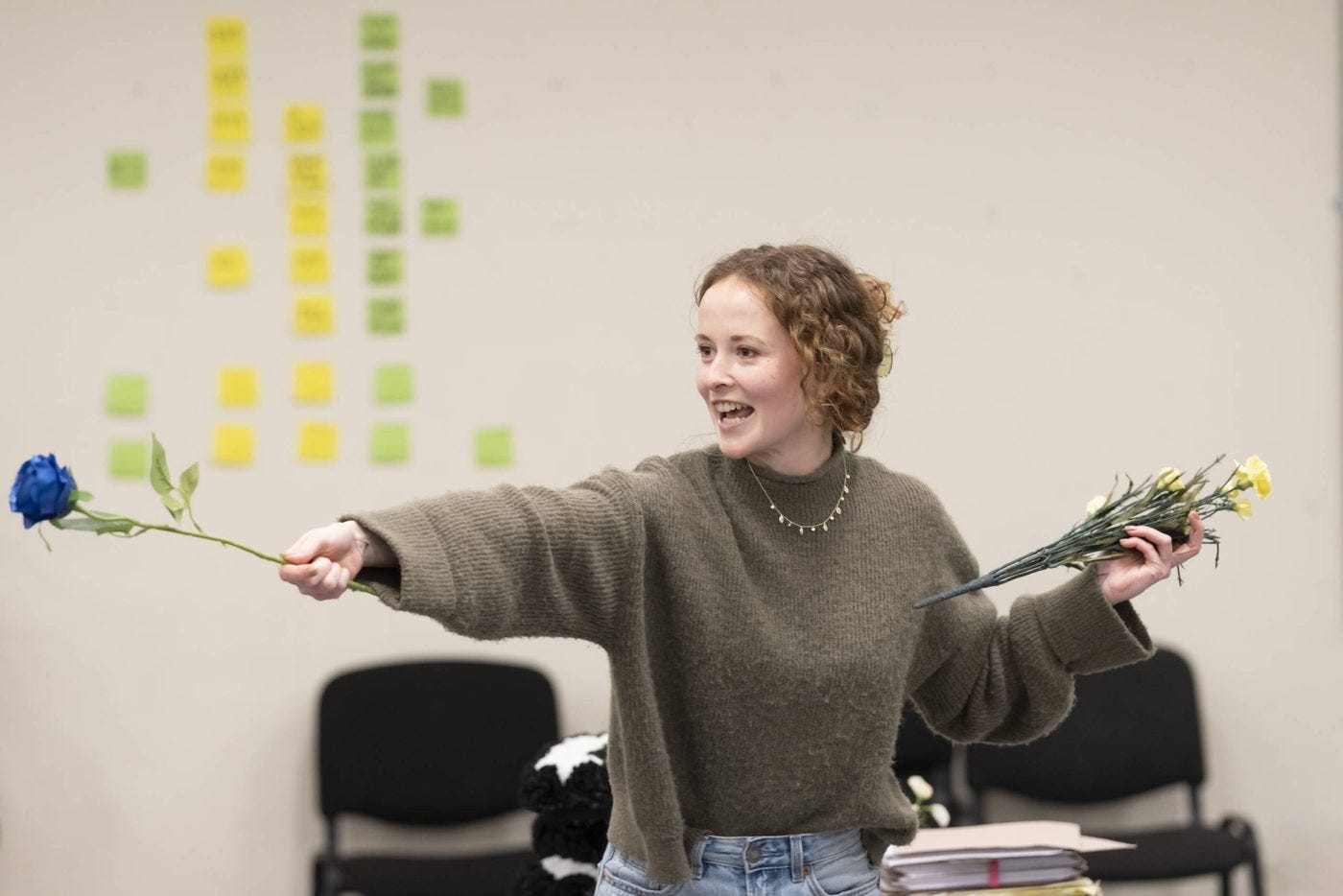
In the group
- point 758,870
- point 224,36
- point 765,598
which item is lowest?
point 758,870

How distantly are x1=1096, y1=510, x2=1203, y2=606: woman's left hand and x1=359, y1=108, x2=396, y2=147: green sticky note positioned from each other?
2350 millimetres

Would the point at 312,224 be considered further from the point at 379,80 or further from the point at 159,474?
the point at 159,474

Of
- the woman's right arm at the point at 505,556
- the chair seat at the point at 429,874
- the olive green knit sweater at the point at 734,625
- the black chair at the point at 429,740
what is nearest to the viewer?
the woman's right arm at the point at 505,556

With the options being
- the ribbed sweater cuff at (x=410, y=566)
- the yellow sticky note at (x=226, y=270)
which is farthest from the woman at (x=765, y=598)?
the yellow sticky note at (x=226, y=270)

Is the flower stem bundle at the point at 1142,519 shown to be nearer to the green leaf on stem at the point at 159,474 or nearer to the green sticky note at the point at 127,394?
the green leaf on stem at the point at 159,474

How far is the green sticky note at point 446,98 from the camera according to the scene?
3.70m

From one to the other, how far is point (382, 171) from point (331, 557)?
8.05 ft

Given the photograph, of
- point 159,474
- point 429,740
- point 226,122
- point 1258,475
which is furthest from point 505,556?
point 226,122

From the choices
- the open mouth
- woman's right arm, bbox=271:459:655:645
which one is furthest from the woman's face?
woman's right arm, bbox=271:459:655:645

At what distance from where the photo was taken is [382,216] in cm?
370

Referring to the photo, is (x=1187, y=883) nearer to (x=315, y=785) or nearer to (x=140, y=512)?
(x=315, y=785)

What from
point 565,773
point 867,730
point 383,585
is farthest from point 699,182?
point 383,585

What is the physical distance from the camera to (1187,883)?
12.6 feet

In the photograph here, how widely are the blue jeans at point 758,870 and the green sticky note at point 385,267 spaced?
2217 mm
